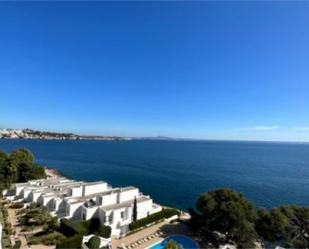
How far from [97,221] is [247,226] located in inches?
664

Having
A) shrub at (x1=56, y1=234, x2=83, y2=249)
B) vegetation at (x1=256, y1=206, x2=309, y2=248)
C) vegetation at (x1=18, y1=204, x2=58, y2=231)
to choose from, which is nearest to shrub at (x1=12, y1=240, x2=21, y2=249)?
vegetation at (x1=18, y1=204, x2=58, y2=231)

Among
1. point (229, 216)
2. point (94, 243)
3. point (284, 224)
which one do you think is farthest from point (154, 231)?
point (284, 224)

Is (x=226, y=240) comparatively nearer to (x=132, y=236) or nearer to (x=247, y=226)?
(x=247, y=226)

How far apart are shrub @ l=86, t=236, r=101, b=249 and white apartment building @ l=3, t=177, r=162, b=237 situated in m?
3.81

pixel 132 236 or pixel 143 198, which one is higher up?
pixel 143 198

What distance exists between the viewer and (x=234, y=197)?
84.2 feet

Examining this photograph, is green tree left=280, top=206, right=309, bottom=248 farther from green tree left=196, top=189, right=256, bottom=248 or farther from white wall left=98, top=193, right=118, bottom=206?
white wall left=98, top=193, right=118, bottom=206

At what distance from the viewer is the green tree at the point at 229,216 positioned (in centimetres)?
2180

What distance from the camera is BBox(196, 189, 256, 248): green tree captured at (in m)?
21.8

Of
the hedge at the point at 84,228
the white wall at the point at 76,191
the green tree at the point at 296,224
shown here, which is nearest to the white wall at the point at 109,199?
the hedge at the point at 84,228

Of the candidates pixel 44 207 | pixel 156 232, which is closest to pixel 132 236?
pixel 156 232

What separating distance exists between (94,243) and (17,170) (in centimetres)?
3268

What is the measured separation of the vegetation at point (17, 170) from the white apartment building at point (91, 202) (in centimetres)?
805

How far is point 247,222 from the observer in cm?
2256
